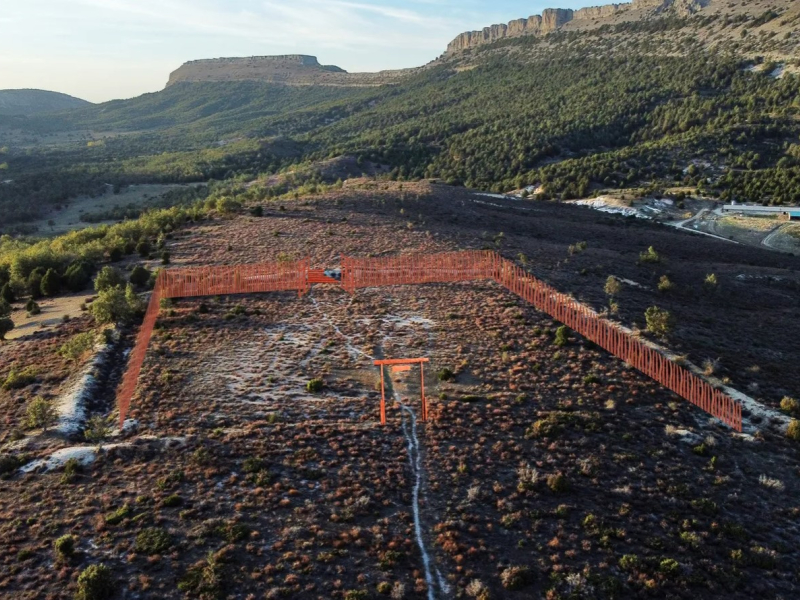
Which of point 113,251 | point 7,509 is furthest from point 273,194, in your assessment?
point 7,509

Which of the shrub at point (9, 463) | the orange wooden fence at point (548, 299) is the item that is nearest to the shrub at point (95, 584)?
the shrub at point (9, 463)

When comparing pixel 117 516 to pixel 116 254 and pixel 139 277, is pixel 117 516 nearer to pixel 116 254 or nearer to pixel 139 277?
pixel 139 277

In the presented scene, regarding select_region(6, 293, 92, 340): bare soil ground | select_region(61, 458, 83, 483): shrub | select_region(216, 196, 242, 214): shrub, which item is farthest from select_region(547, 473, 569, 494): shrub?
select_region(216, 196, 242, 214): shrub

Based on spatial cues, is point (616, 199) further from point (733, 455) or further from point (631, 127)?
point (733, 455)

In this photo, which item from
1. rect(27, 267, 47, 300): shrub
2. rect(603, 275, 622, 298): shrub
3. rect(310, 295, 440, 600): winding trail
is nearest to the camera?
rect(310, 295, 440, 600): winding trail

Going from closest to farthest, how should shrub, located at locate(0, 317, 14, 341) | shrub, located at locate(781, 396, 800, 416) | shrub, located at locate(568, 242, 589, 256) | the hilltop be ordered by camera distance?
shrub, located at locate(781, 396, 800, 416), shrub, located at locate(0, 317, 14, 341), shrub, located at locate(568, 242, 589, 256), the hilltop

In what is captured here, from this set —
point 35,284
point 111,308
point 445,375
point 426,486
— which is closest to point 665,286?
point 445,375

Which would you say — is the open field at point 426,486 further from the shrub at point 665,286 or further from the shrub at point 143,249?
the shrub at point 143,249

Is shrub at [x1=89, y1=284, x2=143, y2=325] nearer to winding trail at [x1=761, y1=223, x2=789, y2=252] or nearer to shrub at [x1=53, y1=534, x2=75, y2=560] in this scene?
shrub at [x1=53, y1=534, x2=75, y2=560]

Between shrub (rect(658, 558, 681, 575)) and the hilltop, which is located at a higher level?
the hilltop
